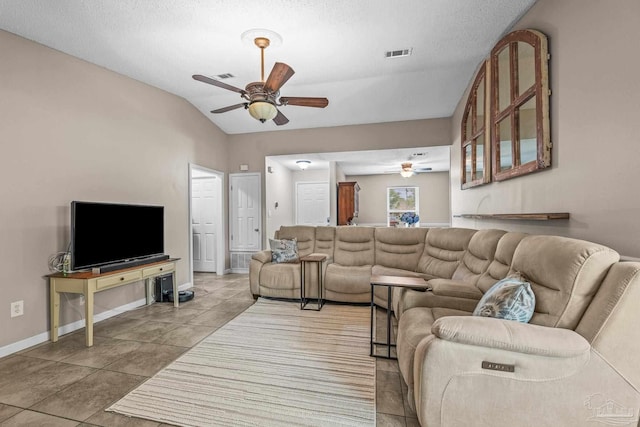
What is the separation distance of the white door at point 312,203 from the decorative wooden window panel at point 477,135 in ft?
12.5

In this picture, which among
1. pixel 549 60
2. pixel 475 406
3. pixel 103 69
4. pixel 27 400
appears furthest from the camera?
pixel 103 69

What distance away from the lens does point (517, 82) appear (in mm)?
2566

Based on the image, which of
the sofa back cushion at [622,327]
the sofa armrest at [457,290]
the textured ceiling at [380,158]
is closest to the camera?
the sofa back cushion at [622,327]

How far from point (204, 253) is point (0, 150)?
3.87 metres

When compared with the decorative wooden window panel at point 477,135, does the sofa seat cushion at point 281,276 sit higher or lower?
lower

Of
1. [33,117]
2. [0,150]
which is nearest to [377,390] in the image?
[0,150]

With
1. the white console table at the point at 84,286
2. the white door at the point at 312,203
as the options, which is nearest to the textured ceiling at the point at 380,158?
the white door at the point at 312,203

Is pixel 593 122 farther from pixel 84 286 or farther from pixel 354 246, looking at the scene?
pixel 84 286

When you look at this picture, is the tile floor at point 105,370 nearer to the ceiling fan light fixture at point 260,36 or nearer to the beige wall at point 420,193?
the ceiling fan light fixture at point 260,36

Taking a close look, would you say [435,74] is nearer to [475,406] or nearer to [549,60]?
[549,60]

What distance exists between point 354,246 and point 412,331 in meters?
2.64

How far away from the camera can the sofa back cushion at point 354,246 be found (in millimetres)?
4340

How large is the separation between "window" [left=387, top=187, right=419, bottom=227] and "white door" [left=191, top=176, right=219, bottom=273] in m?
5.28

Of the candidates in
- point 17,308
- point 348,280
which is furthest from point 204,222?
point 348,280
